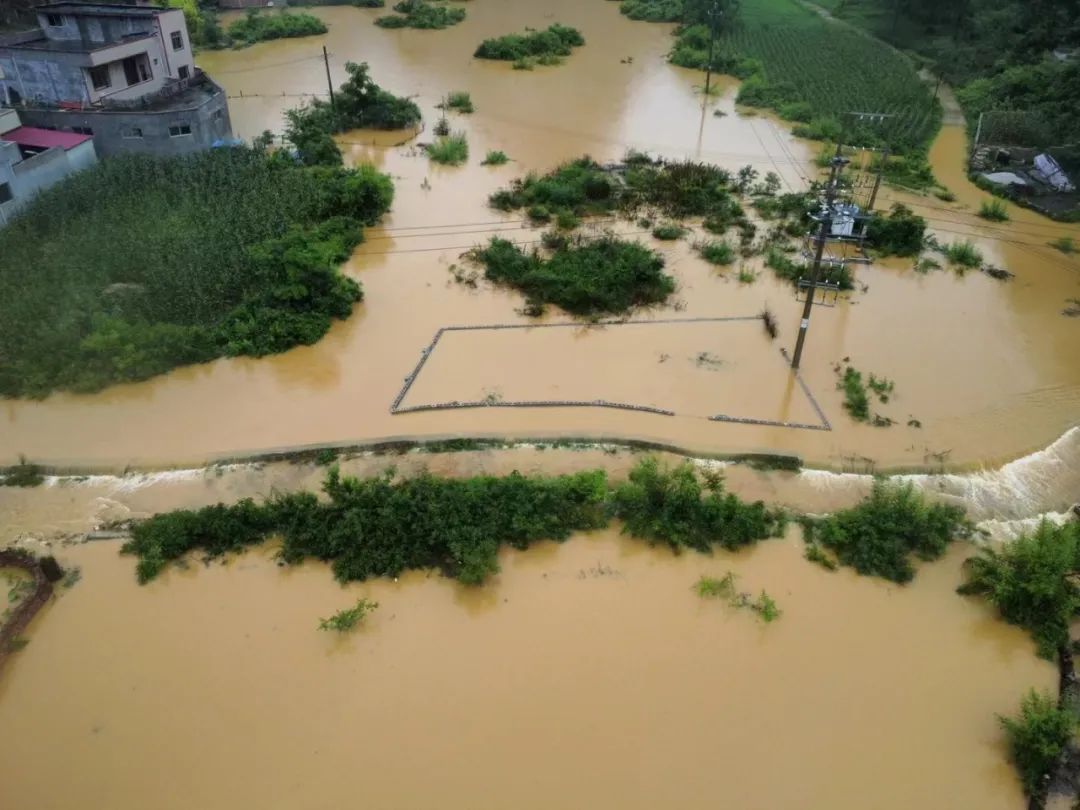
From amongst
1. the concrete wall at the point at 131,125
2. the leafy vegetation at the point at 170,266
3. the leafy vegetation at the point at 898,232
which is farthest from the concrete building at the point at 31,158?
the leafy vegetation at the point at 898,232

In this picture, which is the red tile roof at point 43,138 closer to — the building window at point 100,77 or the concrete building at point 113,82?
the concrete building at point 113,82

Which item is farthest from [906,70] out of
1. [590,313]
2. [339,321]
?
[339,321]

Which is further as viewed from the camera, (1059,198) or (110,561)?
(1059,198)

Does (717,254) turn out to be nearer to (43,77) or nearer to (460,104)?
(460,104)

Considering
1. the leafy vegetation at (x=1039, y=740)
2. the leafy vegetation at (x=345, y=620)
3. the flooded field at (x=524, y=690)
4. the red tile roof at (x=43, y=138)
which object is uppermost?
the red tile roof at (x=43, y=138)

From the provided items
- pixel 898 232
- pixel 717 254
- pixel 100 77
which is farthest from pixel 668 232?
pixel 100 77

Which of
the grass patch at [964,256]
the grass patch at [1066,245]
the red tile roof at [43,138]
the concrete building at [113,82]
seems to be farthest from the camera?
the concrete building at [113,82]

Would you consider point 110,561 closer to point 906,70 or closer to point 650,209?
point 650,209

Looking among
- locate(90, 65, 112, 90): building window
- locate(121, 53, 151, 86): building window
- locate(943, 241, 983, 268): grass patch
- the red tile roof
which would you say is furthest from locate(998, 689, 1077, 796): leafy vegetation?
locate(121, 53, 151, 86): building window
